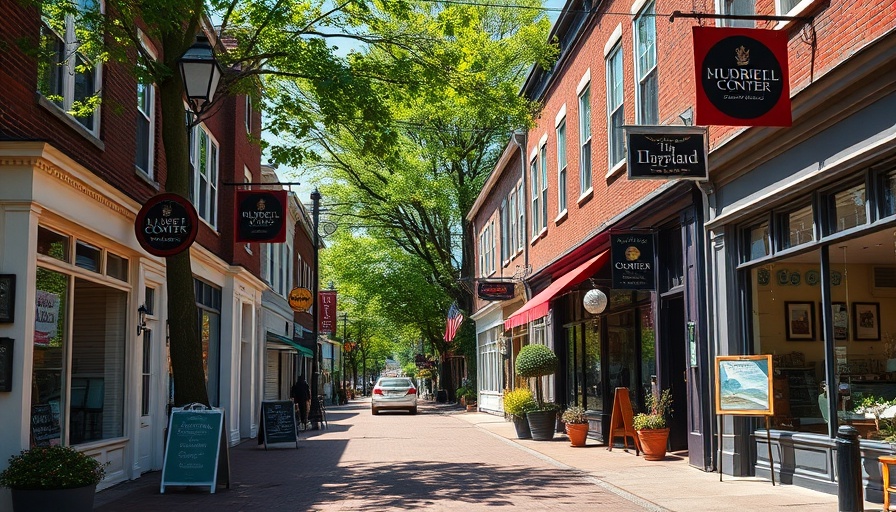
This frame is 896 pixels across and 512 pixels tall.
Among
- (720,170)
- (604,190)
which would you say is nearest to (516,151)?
(604,190)

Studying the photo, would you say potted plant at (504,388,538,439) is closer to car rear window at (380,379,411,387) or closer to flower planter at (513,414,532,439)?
flower planter at (513,414,532,439)

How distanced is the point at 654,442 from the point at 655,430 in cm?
19

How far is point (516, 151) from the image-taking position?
26734 mm

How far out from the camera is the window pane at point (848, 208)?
892 centimetres

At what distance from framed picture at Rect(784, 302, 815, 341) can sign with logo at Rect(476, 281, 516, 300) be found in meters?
16.0

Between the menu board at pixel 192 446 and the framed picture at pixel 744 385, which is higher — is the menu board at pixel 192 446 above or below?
below

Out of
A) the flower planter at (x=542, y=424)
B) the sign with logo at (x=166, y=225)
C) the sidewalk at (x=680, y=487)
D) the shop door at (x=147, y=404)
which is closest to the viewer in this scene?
the sidewalk at (x=680, y=487)

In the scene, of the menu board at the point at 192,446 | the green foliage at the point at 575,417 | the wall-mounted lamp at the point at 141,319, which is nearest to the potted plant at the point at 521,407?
the green foliage at the point at 575,417

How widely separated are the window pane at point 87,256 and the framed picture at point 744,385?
26.7 ft

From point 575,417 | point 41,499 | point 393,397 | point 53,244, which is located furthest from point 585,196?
point 393,397

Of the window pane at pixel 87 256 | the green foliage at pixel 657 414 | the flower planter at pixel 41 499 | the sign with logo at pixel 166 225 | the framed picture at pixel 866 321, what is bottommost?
the flower planter at pixel 41 499

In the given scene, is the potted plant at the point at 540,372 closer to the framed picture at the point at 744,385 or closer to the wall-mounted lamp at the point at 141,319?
the framed picture at the point at 744,385

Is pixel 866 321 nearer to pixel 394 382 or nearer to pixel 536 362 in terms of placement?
pixel 536 362

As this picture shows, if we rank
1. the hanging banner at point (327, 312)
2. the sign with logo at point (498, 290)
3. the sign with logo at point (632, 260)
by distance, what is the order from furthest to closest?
the hanging banner at point (327, 312) → the sign with logo at point (498, 290) → the sign with logo at point (632, 260)
